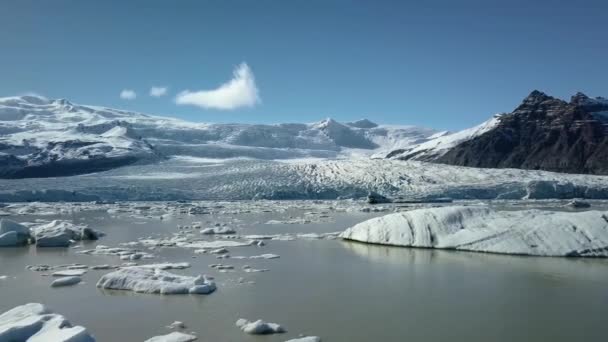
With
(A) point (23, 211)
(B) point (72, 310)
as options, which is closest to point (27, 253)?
(B) point (72, 310)

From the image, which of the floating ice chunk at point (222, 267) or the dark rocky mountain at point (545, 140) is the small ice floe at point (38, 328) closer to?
the floating ice chunk at point (222, 267)

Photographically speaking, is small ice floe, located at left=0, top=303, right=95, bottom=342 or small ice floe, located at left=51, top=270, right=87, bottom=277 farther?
small ice floe, located at left=51, top=270, right=87, bottom=277

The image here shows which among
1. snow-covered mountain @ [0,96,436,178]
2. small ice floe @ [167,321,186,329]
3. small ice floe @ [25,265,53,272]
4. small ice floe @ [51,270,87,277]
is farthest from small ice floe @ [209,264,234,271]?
snow-covered mountain @ [0,96,436,178]

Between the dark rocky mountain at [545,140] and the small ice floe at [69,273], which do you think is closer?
the small ice floe at [69,273]

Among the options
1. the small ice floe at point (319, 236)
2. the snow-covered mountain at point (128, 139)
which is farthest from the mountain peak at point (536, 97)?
the small ice floe at point (319, 236)

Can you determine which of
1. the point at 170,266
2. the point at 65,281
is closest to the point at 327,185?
the point at 170,266

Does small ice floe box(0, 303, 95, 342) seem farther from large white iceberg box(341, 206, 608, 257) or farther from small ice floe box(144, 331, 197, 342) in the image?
large white iceberg box(341, 206, 608, 257)
